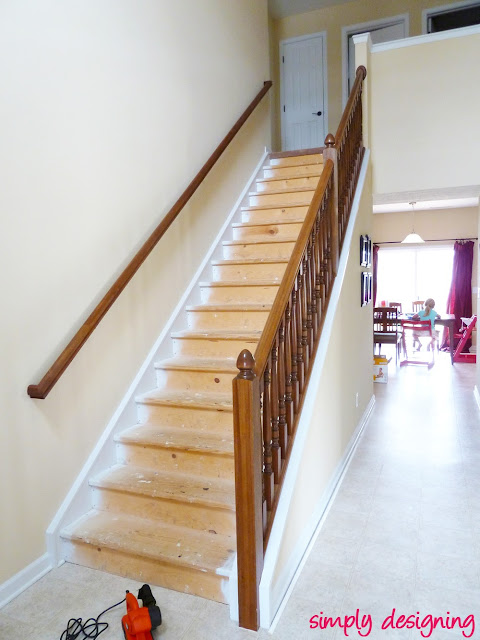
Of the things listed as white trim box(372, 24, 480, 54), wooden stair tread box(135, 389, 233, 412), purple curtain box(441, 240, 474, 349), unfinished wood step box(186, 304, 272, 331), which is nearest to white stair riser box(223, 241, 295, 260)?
unfinished wood step box(186, 304, 272, 331)

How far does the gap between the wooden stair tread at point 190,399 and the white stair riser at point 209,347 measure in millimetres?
338

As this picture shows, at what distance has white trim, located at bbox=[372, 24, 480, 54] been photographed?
13.9 ft

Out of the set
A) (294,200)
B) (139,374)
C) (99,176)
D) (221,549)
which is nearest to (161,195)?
(99,176)

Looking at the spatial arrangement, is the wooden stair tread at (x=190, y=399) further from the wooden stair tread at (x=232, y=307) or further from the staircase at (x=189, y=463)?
the wooden stair tread at (x=232, y=307)

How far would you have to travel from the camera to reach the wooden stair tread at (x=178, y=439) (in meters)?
2.54

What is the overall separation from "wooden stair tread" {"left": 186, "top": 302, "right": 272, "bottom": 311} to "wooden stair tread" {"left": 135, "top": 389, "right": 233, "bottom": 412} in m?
0.69

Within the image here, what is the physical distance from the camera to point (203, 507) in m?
2.29

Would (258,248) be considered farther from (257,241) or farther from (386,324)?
(386,324)

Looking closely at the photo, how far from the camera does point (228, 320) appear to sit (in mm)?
3441

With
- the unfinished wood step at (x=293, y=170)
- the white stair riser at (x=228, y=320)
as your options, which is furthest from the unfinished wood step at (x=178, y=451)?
the unfinished wood step at (x=293, y=170)

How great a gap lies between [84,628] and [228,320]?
206 cm

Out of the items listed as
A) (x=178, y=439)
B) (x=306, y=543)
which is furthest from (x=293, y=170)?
(x=306, y=543)

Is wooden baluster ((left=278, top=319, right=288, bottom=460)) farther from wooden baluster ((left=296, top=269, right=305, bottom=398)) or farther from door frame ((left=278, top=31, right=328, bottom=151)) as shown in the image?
door frame ((left=278, top=31, right=328, bottom=151))

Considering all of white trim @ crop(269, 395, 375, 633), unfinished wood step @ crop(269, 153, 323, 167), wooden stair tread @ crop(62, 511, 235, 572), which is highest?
unfinished wood step @ crop(269, 153, 323, 167)
